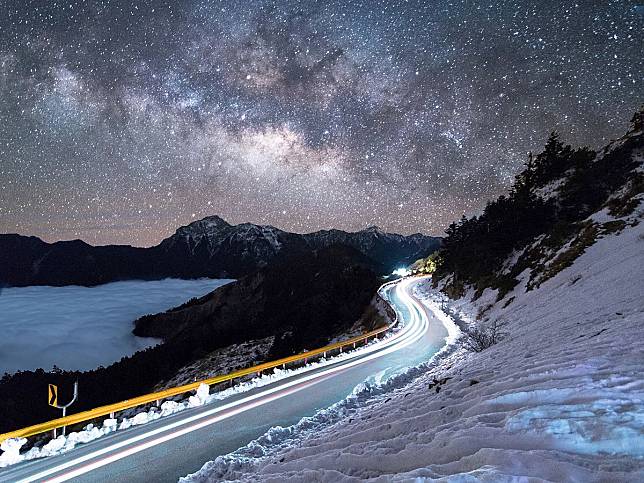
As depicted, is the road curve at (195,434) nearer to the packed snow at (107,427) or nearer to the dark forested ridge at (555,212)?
the packed snow at (107,427)

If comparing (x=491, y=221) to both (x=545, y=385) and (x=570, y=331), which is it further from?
(x=545, y=385)

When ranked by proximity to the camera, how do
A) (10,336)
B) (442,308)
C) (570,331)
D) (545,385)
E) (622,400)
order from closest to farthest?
(622,400), (545,385), (570,331), (442,308), (10,336)

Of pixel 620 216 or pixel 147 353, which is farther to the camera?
pixel 147 353

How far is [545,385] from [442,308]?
3192 cm

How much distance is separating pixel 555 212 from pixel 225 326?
91892mm

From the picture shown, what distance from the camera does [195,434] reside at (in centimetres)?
834

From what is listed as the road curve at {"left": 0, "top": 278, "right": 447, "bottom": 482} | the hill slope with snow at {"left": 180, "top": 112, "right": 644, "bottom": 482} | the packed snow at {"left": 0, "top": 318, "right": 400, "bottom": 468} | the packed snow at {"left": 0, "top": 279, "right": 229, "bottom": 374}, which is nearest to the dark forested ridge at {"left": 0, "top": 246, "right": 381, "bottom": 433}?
the packed snow at {"left": 0, "top": 318, "right": 400, "bottom": 468}

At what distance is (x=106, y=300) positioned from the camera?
609 ft

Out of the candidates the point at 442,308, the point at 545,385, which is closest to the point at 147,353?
the point at 442,308

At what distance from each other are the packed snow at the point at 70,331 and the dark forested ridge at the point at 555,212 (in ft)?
360

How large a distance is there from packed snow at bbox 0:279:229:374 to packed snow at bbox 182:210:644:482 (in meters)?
116

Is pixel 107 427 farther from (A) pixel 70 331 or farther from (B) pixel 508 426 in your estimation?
(A) pixel 70 331

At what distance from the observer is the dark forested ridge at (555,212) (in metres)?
25.3

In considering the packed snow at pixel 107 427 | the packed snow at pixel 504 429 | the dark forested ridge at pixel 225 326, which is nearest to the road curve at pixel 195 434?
the packed snow at pixel 107 427
